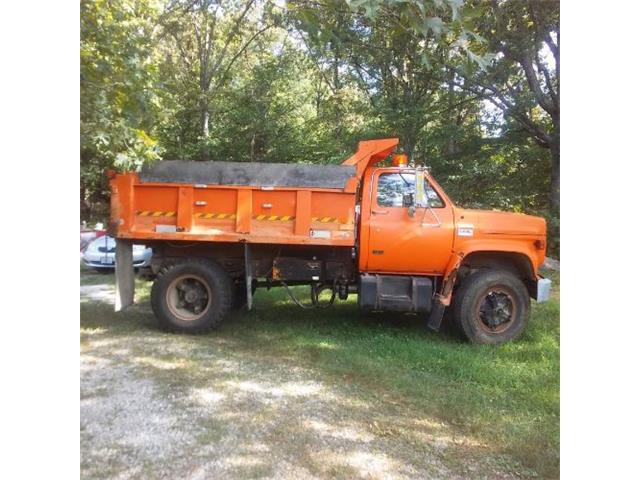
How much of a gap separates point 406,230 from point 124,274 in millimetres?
3199

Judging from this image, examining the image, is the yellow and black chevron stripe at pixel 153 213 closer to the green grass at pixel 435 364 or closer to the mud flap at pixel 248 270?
the mud flap at pixel 248 270

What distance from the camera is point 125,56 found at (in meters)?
3.73

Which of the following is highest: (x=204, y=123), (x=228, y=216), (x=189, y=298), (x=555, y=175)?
(x=204, y=123)

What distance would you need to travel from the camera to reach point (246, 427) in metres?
3.20

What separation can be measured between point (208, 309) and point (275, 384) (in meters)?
1.80

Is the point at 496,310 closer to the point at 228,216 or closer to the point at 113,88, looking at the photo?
the point at 228,216

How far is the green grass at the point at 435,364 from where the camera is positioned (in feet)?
10.8

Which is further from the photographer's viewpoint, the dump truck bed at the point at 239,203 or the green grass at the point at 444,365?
the dump truck bed at the point at 239,203

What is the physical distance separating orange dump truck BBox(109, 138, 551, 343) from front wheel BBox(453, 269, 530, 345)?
1 cm

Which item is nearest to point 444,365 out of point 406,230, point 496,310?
point 496,310

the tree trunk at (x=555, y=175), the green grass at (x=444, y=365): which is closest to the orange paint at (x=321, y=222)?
the green grass at (x=444, y=365)

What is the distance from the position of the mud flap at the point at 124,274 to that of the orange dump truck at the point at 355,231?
0.01m
